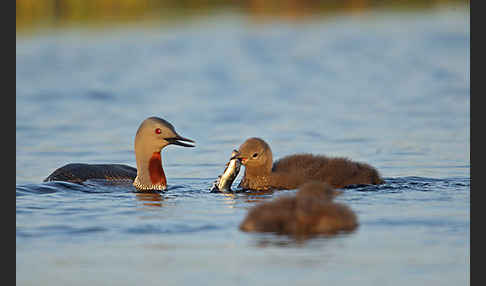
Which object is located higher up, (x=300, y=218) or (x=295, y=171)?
(x=295, y=171)

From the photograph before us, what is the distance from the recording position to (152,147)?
1001cm

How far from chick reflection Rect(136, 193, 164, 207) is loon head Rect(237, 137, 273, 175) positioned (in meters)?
0.94

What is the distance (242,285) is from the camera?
231 inches

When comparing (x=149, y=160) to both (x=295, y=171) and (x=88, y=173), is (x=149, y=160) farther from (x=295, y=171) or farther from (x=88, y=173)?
(x=295, y=171)

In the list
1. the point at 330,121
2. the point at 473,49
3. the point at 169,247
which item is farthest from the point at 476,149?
the point at 169,247

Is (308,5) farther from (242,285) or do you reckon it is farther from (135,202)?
(242,285)

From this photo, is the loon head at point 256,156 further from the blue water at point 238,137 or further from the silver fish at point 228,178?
the blue water at point 238,137

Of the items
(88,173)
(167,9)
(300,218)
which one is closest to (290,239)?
(300,218)

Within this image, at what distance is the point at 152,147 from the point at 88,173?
0.79 meters

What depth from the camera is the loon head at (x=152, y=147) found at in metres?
9.97

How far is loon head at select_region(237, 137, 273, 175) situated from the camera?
949cm

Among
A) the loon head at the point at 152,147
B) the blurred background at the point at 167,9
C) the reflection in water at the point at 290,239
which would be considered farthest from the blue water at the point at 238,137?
the blurred background at the point at 167,9

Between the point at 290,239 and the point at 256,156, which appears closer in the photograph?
the point at 290,239

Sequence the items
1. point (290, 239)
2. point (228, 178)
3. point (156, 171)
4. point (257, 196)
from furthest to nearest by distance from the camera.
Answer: point (156, 171) → point (228, 178) → point (257, 196) → point (290, 239)
